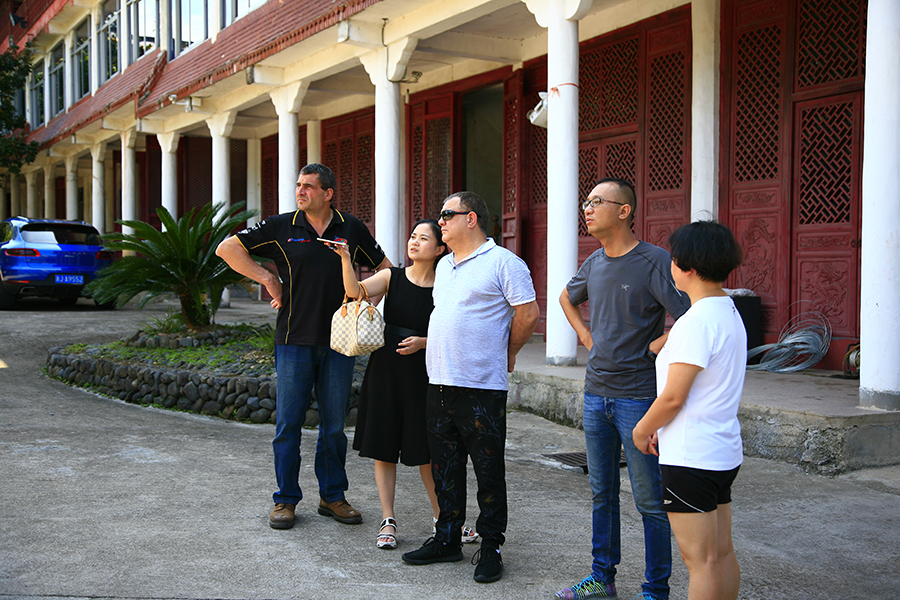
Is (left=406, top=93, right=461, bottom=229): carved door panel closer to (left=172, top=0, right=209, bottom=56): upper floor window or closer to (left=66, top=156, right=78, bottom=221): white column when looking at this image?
(left=172, top=0, right=209, bottom=56): upper floor window

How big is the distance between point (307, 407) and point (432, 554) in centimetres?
107

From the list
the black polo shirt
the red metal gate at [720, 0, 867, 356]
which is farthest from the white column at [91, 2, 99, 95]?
the black polo shirt

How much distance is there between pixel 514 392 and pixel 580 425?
86 cm

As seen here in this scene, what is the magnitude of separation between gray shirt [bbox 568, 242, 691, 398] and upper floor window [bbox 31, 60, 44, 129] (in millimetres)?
26637

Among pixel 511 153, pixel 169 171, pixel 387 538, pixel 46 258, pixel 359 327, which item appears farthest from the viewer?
pixel 169 171

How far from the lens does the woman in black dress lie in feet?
13.1

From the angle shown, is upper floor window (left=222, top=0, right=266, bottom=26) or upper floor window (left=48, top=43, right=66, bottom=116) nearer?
upper floor window (left=222, top=0, right=266, bottom=26)

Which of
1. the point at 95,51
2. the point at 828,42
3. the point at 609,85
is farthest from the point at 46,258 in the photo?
the point at 828,42

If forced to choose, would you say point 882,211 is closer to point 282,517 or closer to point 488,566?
point 488,566

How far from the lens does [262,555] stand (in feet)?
12.6

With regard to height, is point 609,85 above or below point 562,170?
above

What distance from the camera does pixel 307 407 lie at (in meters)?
4.41

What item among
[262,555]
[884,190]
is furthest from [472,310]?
[884,190]

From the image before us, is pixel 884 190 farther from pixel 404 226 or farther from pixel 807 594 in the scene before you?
pixel 404 226
